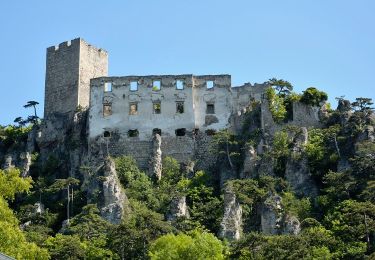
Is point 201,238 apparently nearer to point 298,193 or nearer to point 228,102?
point 298,193

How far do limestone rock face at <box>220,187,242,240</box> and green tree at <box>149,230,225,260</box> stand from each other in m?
3.82

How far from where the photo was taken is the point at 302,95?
184ft

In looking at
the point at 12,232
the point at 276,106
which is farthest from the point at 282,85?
the point at 12,232

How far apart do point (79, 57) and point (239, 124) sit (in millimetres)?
13898

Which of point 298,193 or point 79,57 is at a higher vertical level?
point 79,57

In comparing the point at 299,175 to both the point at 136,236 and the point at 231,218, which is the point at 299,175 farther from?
the point at 136,236

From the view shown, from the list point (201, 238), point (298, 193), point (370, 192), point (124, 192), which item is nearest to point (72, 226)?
point (124, 192)

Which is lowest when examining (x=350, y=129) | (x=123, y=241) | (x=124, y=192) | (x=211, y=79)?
(x=123, y=241)

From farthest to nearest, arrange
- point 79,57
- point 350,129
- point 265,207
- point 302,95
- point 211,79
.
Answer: point 79,57 < point 211,79 < point 302,95 < point 350,129 < point 265,207

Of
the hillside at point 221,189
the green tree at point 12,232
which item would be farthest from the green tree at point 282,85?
the green tree at point 12,232

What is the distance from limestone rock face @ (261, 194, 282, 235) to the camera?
45844mm

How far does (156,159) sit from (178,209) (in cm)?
804

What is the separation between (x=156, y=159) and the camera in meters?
56.4

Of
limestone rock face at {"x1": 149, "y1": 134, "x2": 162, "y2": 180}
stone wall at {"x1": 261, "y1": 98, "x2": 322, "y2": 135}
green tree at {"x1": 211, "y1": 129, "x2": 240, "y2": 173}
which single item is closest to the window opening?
green tree at {"x1": 211, "y1": 129, "x2": 240, "y2": 173}
